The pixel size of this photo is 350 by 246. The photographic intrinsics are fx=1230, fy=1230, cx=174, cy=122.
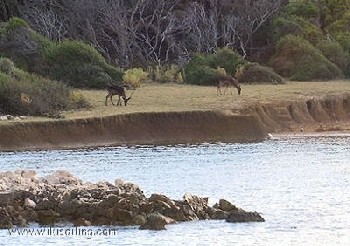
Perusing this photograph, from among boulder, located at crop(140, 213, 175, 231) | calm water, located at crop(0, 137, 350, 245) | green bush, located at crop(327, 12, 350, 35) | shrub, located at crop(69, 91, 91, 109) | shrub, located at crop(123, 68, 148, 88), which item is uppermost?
green bush, located at crop(327, 12, 350, 35)

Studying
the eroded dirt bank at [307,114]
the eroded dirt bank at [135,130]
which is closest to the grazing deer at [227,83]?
the eroded dirt bank at [307,114]

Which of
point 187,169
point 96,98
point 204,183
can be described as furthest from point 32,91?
point 204,183

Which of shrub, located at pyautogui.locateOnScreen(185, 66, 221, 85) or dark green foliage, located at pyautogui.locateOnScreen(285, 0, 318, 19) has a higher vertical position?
dark green foliage, located at pyautogui.locateOnScreen(285, 0, 318, 19)

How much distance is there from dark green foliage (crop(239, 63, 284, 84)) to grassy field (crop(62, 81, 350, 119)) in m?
0.58

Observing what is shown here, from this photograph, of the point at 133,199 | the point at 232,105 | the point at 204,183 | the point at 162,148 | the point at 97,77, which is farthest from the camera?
the point at 97,77

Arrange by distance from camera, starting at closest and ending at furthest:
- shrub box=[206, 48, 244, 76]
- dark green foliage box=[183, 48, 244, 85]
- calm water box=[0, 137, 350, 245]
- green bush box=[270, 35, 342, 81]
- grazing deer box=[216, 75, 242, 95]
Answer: calm water box=[0, 137, 350, 245] < grazing deer box=[216, 75, 242, 95] < dark green foliage box=[183, 48, 244, 85] < shrub box=[206, 48, 244, 76] < green bush box=[270, 35, 342, 81]

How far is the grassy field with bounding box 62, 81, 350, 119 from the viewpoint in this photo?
118ft

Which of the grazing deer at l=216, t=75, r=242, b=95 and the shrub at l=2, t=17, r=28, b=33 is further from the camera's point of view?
the shrub at l=2, t=17, r=28, b=33

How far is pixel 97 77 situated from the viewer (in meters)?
40.8

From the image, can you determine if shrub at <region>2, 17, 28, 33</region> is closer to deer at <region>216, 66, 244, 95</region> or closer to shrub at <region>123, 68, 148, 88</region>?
shrub at <region>123, 68, 148, 88</region>

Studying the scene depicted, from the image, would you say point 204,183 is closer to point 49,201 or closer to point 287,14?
point 49,201

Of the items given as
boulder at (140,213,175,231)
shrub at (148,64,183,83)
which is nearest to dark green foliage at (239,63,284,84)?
shrub at (148,64,183,83)

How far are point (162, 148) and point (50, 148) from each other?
2955 mm

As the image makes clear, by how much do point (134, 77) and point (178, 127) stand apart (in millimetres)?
6812
